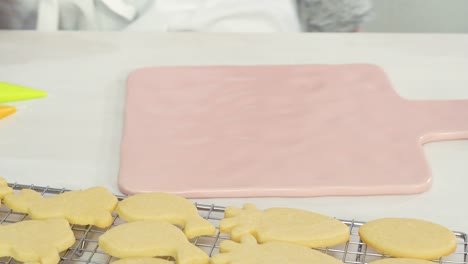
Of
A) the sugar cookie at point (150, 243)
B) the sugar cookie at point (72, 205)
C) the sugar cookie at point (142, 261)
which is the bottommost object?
the sugar cookie at point (142, 261)

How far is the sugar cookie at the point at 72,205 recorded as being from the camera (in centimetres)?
49

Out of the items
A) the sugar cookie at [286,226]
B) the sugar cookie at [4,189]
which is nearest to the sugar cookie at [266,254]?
the sugar cookie at [286,226]

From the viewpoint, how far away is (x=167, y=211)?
19.7 inches

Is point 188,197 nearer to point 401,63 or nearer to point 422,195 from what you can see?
point 422,195

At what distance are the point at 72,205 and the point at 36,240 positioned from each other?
0.15 feet

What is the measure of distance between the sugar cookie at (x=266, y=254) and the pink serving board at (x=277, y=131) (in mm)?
99

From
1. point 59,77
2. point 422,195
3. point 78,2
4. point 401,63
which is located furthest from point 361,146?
point 78,2

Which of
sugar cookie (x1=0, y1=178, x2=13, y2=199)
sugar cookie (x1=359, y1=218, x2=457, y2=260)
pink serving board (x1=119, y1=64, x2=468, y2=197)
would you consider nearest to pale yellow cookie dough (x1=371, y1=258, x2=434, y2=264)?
sugar cookie (x1=359, y1=218, x2=457, y2=260)

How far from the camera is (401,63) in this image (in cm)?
78

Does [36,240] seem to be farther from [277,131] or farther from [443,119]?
[443,119]

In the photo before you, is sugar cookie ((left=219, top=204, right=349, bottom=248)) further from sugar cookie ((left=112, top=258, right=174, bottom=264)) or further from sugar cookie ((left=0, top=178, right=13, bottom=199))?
sugar cookie ((left=0, top=178, right=13, bottom=199))

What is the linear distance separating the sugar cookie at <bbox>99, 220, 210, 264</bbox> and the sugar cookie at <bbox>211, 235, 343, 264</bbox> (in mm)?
14

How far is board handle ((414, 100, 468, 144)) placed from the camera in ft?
2.06

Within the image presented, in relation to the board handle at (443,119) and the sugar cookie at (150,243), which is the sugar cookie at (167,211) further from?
the board handle at (443,119)
